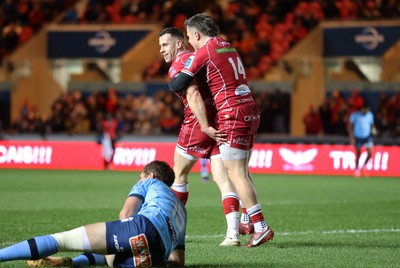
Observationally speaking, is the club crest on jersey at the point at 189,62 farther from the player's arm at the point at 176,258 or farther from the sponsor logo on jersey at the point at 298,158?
the sponsor logo on jersey at the point at 298,158

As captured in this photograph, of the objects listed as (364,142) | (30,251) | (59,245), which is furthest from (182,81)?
(364,142)

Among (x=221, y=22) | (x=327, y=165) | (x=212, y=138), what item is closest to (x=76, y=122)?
(x=221, y=22)

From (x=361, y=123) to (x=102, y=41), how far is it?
11418 millimetres

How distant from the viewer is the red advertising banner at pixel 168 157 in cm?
2634

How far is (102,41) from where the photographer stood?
33.3 meters

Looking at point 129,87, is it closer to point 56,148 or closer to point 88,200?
point 56,148

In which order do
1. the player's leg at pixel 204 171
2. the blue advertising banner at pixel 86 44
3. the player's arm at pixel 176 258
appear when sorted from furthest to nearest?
1. the blue advertising banner at pixel 86 44
2. the player's leg at pixel 204 171
3. the player's arm at pixel 176 258

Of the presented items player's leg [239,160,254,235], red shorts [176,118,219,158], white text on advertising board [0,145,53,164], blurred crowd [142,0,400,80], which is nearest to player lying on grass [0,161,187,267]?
red shorts [176,118,219,158]

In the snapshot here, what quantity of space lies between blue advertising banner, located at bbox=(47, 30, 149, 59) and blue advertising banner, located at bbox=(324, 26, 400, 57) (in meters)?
7.34

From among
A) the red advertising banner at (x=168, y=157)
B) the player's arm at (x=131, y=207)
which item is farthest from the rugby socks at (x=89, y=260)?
the red advertising banner at (x=168, y=157)

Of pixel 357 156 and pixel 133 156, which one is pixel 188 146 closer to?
pixel 357 156

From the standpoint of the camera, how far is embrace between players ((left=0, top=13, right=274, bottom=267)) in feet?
24.1

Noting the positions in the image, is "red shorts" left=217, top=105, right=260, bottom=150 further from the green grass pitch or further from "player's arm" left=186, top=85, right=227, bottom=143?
the green grass pitch

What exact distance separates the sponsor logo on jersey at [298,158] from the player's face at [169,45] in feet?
54.2
